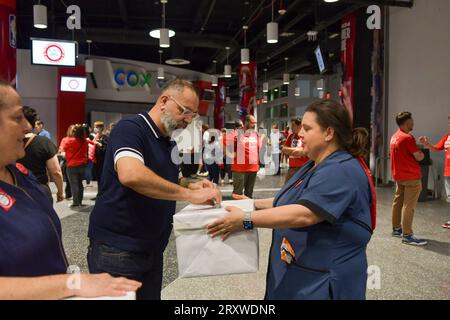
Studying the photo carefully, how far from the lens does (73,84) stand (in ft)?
45.6

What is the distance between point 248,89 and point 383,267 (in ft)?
42.4

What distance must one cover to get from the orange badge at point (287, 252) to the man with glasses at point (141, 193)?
34cm

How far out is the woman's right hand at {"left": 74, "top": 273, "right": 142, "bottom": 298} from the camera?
1.02 meters

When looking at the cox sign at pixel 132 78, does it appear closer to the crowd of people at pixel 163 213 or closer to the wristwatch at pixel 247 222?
the crowd of people at pixel 163 213

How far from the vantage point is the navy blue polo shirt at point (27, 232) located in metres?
Answer: 1.05

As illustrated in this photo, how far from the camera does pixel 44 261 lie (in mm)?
1168

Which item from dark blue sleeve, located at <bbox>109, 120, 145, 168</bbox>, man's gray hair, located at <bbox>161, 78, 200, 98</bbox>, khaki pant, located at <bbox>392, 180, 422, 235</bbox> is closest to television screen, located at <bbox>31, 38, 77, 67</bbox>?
khaki pant, located at <bbox>392, 180, 422, 235</bbox>

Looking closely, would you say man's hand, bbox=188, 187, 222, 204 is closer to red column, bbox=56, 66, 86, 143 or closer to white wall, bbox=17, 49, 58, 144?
red column, bbox=56, 66, 86, 143

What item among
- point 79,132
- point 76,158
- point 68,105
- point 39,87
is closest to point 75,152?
point 76,158

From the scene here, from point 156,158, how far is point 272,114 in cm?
2683

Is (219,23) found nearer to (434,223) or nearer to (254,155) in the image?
(254,155)

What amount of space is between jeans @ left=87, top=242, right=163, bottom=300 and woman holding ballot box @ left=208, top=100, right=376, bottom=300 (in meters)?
0.49

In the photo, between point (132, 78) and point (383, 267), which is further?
point (132, 78)

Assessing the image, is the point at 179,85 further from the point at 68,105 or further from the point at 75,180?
the point at 68,105
